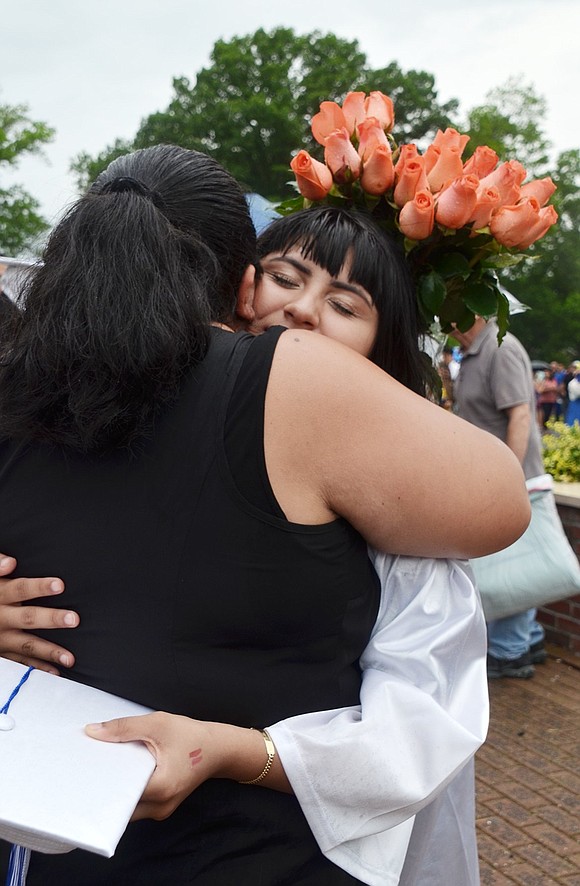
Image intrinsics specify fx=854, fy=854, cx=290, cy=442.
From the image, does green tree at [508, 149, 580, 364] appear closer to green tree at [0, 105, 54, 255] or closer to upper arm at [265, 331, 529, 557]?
green tree at [0, 105, 54, 255]

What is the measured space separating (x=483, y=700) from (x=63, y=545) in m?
0.81

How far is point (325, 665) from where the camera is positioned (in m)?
1.40

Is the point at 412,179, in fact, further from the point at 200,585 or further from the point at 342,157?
the point at 200,585

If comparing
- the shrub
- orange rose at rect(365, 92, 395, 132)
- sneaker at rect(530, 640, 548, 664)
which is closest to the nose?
orange rose at rect(365, 92, 395, 132)

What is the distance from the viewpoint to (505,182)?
2.04 metres

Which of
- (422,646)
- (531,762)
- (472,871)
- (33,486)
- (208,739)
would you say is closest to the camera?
(208,739)

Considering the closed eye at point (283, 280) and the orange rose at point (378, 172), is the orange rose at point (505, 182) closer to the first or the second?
the orange rose at point (378, 172)

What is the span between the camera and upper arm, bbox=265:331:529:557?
4.08 ft

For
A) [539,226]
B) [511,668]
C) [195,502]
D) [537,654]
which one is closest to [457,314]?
[539,226]

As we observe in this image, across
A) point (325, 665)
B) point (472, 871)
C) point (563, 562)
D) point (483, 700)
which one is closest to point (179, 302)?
point (325, 665)

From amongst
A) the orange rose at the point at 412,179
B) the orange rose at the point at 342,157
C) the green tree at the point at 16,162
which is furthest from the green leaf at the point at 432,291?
the green tree at the point at 16,162

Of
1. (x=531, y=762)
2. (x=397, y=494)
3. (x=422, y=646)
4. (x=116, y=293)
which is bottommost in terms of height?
(x=531, y=762)

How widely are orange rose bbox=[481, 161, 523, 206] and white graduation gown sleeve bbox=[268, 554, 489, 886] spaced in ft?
3.09

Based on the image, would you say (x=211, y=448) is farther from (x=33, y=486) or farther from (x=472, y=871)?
(x=472, y=871)
